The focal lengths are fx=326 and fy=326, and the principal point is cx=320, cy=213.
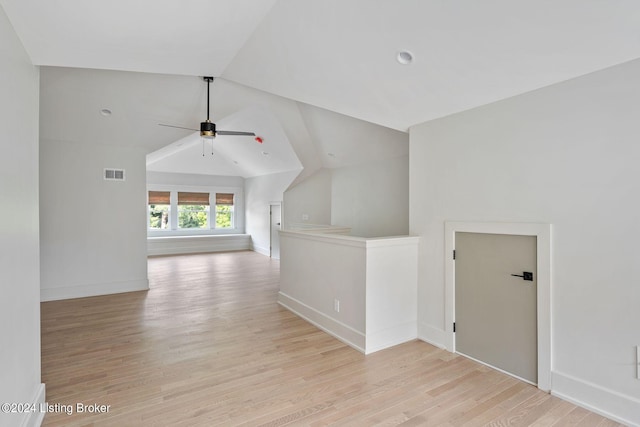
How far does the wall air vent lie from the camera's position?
5621 mm

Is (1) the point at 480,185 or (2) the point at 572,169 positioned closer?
(2) the point at 572,169

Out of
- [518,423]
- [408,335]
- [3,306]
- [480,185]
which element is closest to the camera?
[3,306]

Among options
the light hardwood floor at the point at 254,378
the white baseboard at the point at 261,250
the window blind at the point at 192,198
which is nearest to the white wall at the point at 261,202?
the white baseboard at the point at 261,250

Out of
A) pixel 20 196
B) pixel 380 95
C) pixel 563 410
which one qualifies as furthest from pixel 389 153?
pixel 20 196

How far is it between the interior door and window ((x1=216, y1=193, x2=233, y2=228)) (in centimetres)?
245

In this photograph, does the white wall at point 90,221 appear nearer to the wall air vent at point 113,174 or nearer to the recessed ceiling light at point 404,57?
the wall air vent at point 113,174

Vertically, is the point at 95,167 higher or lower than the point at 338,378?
higher

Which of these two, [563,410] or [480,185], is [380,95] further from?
[563,410]

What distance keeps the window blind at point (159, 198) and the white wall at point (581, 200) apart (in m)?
9.69

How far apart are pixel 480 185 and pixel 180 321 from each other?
3.93 metres

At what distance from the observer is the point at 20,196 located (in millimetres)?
2018

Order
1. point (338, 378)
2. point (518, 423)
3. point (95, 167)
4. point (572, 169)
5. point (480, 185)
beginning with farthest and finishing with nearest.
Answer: point (95, 167), point (480, 185), point (338, 378), point (572, 169), point (518, 423)

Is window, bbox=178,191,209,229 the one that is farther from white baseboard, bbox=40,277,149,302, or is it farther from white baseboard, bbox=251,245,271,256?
white baseboard, bbox=40,277,149,302

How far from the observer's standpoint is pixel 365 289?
11.1 feet
